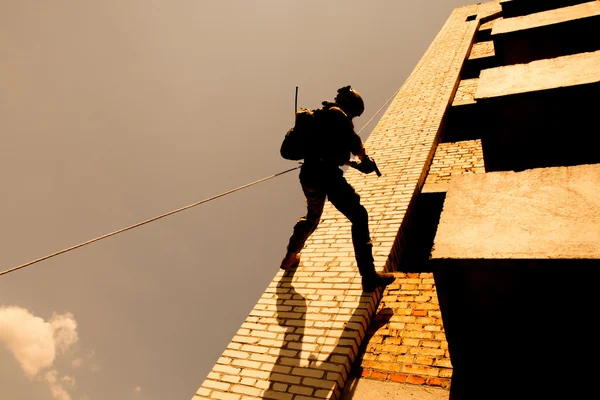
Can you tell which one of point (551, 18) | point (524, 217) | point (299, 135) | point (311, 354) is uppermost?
point (551, 18)

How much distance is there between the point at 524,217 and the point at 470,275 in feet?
1.56

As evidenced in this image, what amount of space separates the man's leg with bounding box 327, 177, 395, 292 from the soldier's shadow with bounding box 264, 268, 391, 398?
0.17m

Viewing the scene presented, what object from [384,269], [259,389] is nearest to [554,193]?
[384,269]

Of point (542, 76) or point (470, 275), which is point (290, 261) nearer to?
point (470, 275)

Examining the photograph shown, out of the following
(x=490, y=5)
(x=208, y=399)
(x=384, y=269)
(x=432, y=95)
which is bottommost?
(x=208, y=399)

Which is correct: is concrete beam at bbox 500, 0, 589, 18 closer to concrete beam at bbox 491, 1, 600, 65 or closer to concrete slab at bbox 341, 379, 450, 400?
concrete beam at bbox 491, 1, 600, 65

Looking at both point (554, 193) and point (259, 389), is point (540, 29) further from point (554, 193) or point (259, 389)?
point (259, 389)

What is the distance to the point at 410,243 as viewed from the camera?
4.60 m

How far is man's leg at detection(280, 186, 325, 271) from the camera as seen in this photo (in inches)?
138

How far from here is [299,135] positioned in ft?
10.8

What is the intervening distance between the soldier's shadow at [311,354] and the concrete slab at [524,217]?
120 centimetres

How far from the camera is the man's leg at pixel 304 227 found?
11.5ft

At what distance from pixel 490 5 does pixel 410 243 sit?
12.4 m

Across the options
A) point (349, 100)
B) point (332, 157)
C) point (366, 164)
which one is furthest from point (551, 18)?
point (332, 157)
